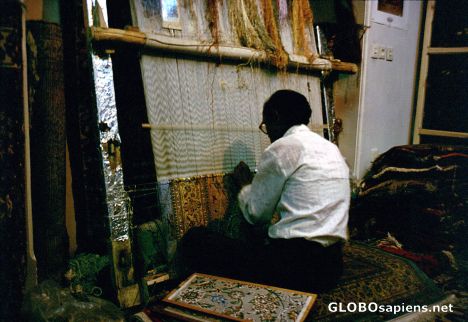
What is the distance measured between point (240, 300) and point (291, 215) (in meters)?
0.49

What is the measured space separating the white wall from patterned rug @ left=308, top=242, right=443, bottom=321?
3.93ft

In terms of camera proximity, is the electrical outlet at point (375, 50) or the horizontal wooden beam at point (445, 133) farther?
the horizontal wooden beam at point (445, 133)

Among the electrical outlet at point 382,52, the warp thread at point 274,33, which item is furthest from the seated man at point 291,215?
the electrical outlet at point 382,52

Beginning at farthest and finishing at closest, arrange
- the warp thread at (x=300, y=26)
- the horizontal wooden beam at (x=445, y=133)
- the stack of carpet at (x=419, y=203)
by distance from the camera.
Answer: the horizontal wooden beam at (x=445, y=133), the stack of carpet at (x=419, y=203), the warp thread at (x=300, y=26)

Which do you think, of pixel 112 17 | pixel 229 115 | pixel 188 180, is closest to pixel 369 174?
pixel 229 115

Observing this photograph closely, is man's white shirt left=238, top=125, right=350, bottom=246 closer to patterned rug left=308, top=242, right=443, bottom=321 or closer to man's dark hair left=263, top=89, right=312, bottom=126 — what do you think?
man's dark hair left=263, top=89, right=312, bottom=126

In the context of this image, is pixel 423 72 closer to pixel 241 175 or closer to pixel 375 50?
pixel 375 50

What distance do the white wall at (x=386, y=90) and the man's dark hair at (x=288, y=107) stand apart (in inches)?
63.0

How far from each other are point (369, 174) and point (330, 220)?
1928 mm

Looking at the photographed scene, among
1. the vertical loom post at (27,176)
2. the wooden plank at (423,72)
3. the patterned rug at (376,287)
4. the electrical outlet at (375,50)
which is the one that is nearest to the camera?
the vertical loom post at (27,176)

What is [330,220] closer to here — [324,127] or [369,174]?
[324,127]
